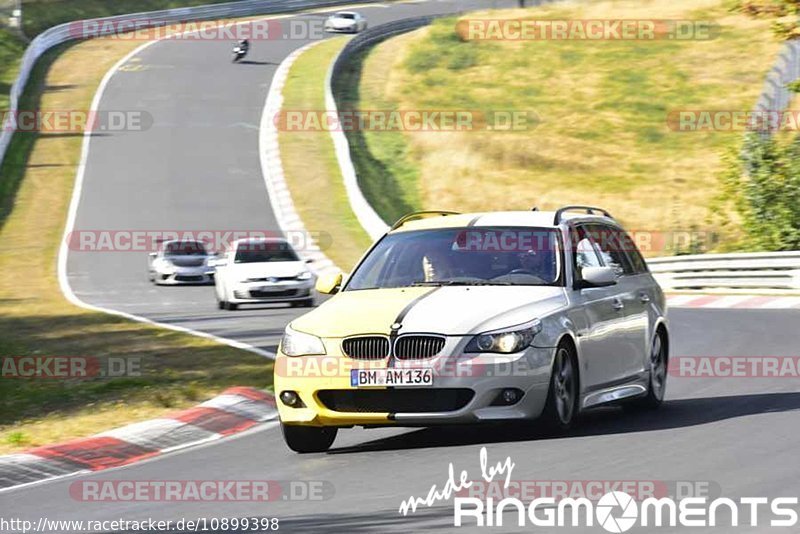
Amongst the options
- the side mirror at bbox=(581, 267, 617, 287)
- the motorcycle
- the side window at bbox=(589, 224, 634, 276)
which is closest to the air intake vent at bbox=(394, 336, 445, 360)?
the side mirror at bbox=(581, 267, 617, 287)

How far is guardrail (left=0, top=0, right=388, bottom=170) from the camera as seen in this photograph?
2404 inches

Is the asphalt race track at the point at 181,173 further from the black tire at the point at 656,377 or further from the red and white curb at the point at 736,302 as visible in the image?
the black tire at the point at 656,377

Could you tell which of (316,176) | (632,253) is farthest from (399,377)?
(316,176)

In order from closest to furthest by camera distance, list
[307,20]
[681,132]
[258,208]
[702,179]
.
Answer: [258,208] → [702,179] → [681,132] → [307,20]

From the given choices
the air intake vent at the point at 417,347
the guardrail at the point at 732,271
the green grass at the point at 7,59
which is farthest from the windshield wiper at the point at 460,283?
the green grass at the point at 7,59

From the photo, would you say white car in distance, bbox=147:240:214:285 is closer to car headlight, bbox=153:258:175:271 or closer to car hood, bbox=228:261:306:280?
car headlight, bbox=153:258:175:271

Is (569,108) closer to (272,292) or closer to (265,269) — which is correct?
(265,269)

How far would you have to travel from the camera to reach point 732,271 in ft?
100

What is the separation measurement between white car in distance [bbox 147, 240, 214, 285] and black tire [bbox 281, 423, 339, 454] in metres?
22.8

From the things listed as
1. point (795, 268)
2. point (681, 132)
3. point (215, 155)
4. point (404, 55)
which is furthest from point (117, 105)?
point (795, 268)

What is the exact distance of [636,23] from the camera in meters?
69.4

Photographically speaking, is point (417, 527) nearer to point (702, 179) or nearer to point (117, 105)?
point (702, 179)

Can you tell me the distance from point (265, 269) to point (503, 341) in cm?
1824

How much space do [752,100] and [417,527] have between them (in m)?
50.7
